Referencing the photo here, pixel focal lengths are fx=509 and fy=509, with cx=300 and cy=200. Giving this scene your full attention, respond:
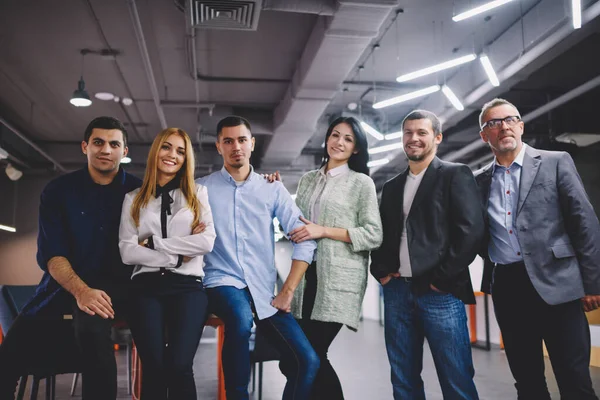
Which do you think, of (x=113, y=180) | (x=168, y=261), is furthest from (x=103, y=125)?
(x=168, y=261)

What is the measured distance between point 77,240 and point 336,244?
1118 millimetres

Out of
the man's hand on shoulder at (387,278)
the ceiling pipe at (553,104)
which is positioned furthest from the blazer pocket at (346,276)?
Answer: the ceiling pipe at (553,104)

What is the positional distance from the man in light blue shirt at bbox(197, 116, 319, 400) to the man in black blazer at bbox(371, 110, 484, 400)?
40 cm

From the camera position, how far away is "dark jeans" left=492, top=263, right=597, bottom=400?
78.4 inches

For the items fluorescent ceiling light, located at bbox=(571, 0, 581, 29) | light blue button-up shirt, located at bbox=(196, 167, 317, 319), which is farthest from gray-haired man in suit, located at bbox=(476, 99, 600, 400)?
fluorescent ceiling light, located at bbox=(571, 0, 581, 29)

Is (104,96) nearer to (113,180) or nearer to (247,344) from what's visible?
(113,180)

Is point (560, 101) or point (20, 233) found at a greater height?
point (560, 101)

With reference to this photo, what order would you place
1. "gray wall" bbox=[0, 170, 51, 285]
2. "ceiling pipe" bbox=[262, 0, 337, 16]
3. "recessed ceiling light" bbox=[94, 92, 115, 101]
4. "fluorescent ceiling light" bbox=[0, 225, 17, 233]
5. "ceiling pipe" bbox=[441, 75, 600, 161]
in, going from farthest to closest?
"gray wall" bbox=[0, 170, 51, 285]
"fluorescent ceiling light" bbox=[0, 225, 17, 233]
"recessed ceiling light" bbox=[94, 92, 115, 101]
"ceiling pipe" bbox=[441, 75, 600, 161]
"ceiling pipe" bbox=[262, 0, 337, 16]

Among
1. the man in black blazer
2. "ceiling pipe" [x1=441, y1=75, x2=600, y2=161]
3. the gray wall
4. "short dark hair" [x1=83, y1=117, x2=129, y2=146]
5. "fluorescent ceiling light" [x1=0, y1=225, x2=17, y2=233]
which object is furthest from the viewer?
the gray wall

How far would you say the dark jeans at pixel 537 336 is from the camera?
1992 mm

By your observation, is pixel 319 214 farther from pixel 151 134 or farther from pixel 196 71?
pixel 151 134

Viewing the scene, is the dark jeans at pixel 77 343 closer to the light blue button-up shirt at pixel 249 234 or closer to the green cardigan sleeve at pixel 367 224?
the light blue button-up shirt at pixel 249 234

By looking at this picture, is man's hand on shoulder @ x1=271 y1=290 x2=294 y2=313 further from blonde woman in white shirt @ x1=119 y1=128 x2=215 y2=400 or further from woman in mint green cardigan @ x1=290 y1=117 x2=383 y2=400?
blonde woman in white shirt @ x1=119 y1=128 x2=215 y2=400

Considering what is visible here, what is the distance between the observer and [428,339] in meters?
2.16
